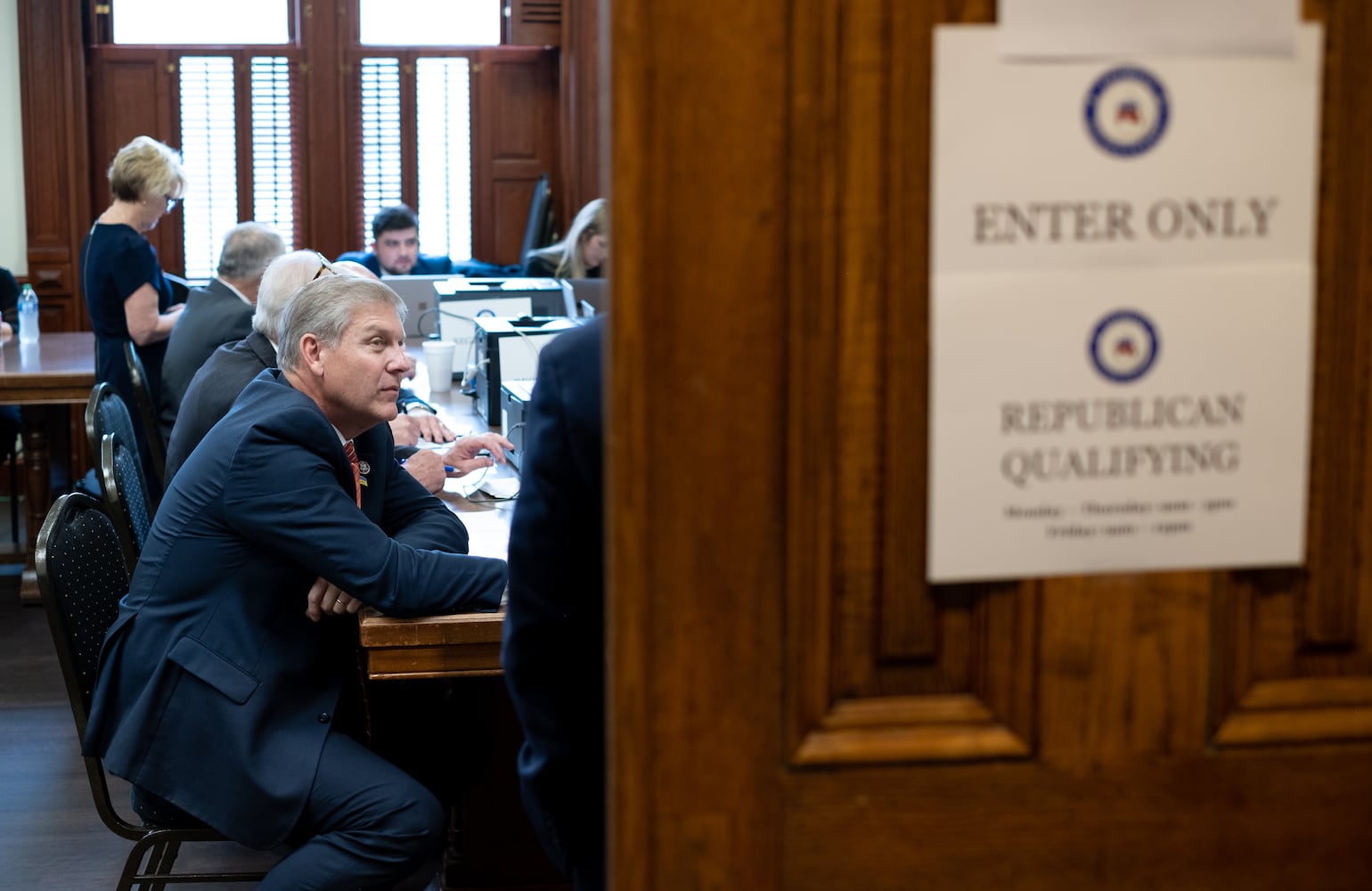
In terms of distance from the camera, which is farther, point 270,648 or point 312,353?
point 312,353

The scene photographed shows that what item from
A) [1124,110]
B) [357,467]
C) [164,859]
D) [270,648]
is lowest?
[164,859]

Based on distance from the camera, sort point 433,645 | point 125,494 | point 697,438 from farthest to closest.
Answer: point 125,494, point 433,645, point 697,438

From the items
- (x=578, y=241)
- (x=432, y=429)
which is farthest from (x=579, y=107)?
(x=432, y=429)

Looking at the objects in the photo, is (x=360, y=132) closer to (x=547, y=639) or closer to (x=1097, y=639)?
(x=547, y=639)

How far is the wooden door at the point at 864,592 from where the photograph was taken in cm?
95

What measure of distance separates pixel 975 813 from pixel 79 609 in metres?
1.91

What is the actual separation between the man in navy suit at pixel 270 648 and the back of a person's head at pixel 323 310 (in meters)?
0.20

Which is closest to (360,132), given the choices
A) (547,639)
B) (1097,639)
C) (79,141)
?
(79,141)

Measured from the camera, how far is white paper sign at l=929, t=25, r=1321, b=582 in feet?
3.22

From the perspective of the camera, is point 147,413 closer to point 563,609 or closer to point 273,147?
point 273,147

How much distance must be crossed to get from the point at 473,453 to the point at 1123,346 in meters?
2.71

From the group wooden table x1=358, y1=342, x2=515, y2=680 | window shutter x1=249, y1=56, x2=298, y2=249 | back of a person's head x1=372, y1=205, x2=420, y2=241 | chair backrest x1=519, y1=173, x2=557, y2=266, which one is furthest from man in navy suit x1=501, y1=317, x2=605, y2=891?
window shutter x1=249, y1=56, x2=298, y2=249

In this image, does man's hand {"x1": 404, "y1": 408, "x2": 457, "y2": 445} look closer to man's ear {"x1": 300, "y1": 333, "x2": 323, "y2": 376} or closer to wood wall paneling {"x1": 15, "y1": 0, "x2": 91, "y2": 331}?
man's ear {"x1": 300, "y1": 333, "x2": 323, "y2": 376}

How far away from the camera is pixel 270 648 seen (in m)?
2.47
